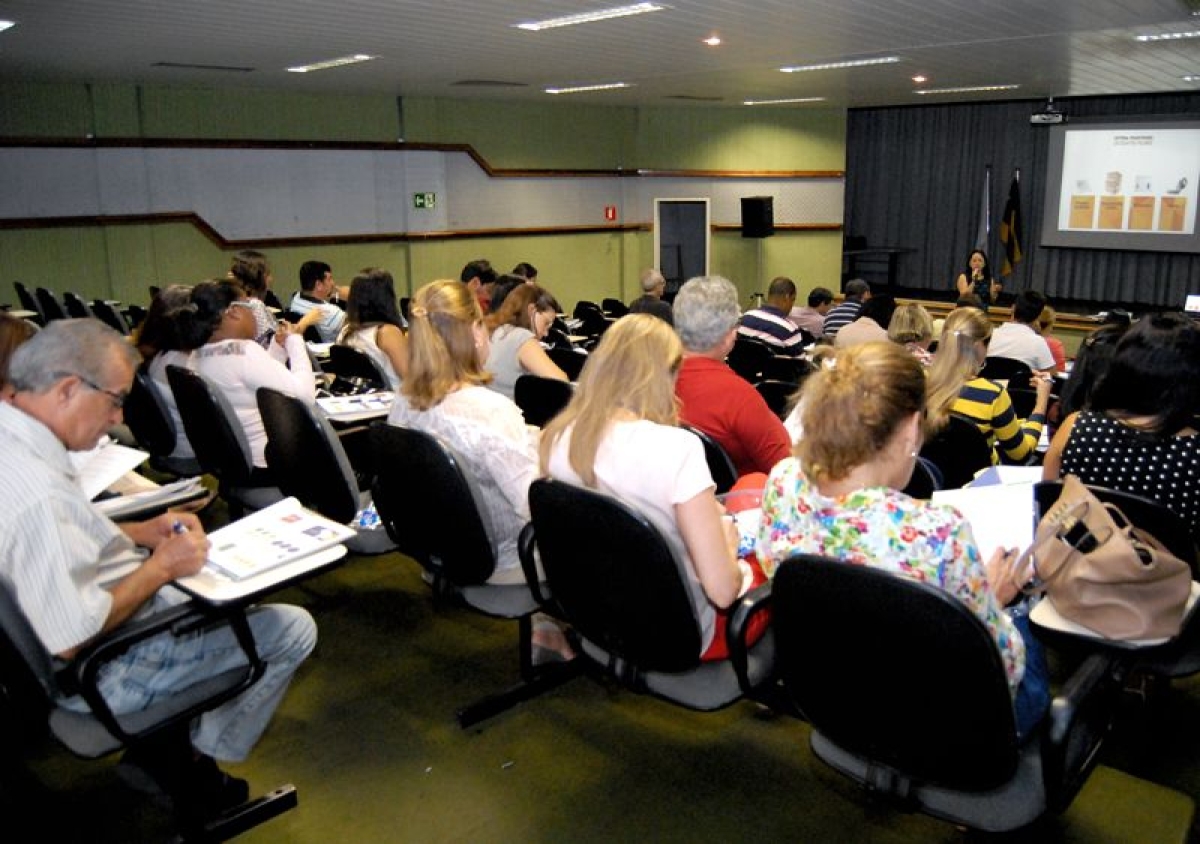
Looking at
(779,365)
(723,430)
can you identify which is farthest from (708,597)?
(779,365)

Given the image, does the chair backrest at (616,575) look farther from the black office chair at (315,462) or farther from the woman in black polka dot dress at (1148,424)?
the woman in black polka dot dress at (1148,424)

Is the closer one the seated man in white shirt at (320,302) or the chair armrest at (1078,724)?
the chair armrest at (1078,724)

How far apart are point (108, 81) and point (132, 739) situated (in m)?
8.28

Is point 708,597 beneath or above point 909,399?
beneath

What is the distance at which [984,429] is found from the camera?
3.46 m

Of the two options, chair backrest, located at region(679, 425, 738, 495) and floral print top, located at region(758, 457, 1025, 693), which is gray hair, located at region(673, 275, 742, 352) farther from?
floral print top, located at region(758, 457, 1025, 693)

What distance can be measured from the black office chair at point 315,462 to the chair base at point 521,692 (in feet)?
1.96

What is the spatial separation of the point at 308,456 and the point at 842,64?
21.7 ft

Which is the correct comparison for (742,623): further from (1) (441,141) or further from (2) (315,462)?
(1) (441,141)

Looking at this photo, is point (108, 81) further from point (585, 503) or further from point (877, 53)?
point (585, 503)

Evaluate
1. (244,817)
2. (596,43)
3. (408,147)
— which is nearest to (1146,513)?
(244,817)

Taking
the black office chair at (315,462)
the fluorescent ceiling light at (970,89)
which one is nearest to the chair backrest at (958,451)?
the black office chair at (315,462)

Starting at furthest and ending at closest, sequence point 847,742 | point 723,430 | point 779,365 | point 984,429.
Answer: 1. point 779,365
2. point 984,429
3. point 723,430
4. point 847,742

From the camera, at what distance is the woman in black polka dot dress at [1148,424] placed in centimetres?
248
